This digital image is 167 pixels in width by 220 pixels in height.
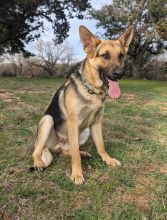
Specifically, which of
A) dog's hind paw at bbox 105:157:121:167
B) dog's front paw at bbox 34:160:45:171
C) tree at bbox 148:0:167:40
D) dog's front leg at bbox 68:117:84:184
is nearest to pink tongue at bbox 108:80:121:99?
dog's front leg at bbox 68:117:84:184

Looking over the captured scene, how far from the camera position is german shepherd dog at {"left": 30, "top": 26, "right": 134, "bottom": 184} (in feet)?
15.6

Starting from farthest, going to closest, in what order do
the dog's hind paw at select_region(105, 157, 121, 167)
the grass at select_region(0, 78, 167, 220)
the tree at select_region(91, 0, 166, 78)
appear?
the tree at select_region(91, 0, 166, 78) → the dog's hind paw at select_region(105, 157, 121, 167) → the grass at select_region(0, 78, 167, 220)

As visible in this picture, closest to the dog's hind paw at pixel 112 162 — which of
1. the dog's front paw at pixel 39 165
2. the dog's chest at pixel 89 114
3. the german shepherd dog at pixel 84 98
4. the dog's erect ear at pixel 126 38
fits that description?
the german shepherd dog at pixel 84 98

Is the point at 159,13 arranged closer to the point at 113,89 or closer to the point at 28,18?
the point at 28,18

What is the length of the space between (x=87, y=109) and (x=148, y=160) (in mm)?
1184

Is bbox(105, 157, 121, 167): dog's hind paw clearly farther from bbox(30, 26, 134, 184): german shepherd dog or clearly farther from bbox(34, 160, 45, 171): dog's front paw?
bbox(34, 160, 45, 171): dog's front paw

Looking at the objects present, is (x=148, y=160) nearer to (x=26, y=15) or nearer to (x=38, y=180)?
(x=38, y=180)

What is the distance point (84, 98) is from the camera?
487 centimetres

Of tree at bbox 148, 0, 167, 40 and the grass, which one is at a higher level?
tree at bbox 148, 0, 167, 40

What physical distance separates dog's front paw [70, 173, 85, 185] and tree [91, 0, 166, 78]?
3608cm

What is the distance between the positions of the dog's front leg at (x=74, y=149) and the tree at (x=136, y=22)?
35632mm

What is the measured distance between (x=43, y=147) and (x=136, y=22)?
3751 cm

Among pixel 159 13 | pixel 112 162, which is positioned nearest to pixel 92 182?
pixel 112 162

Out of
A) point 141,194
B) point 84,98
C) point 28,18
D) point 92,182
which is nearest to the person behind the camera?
point 141,194
